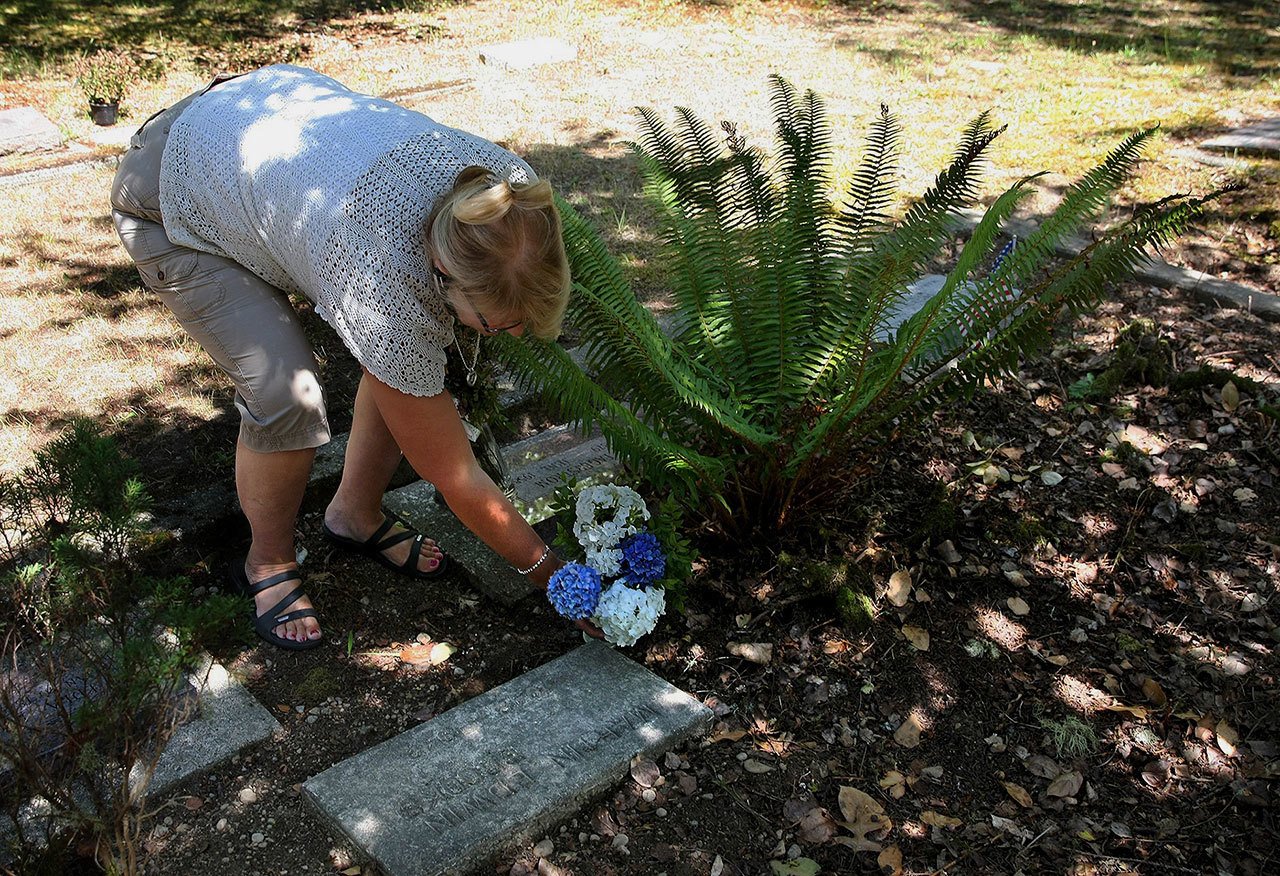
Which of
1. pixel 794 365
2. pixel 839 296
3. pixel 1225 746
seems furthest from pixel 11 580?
pixel 1225 746

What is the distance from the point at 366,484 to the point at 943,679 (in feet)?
5.02

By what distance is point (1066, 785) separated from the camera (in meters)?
2.20

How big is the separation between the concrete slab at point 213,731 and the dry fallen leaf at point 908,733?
4.50ft

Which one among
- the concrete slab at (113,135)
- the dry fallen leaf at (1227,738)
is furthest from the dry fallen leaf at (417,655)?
the concrete slab at (113,135)

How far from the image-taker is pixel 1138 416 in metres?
3.34

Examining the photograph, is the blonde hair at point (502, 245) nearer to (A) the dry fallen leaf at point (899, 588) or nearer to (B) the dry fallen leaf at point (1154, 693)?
(A) the dry fallen leaf at point (899, 588)

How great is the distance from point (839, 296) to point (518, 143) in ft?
10.2

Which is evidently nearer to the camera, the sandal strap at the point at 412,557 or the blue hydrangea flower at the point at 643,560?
the blue hydrangea flower at the point at 643,560

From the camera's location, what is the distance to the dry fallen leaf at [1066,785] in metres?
2.18

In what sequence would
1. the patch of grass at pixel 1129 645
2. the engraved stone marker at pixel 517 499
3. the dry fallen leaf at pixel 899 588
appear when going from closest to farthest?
1. the patch of grass at pixel 1129 645
2. the dry fallen leaf at pixel 899 588
3. the engraved stone marker at pixel 517 499

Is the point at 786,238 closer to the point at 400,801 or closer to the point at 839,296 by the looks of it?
the point at 839,296

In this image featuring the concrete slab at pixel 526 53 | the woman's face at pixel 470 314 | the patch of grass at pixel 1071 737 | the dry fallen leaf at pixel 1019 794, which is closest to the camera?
the woman's face at pixel 470 314

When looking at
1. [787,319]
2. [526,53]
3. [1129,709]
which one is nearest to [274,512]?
[787,319]

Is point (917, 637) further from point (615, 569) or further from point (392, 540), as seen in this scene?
Answer: point (392, 540)
